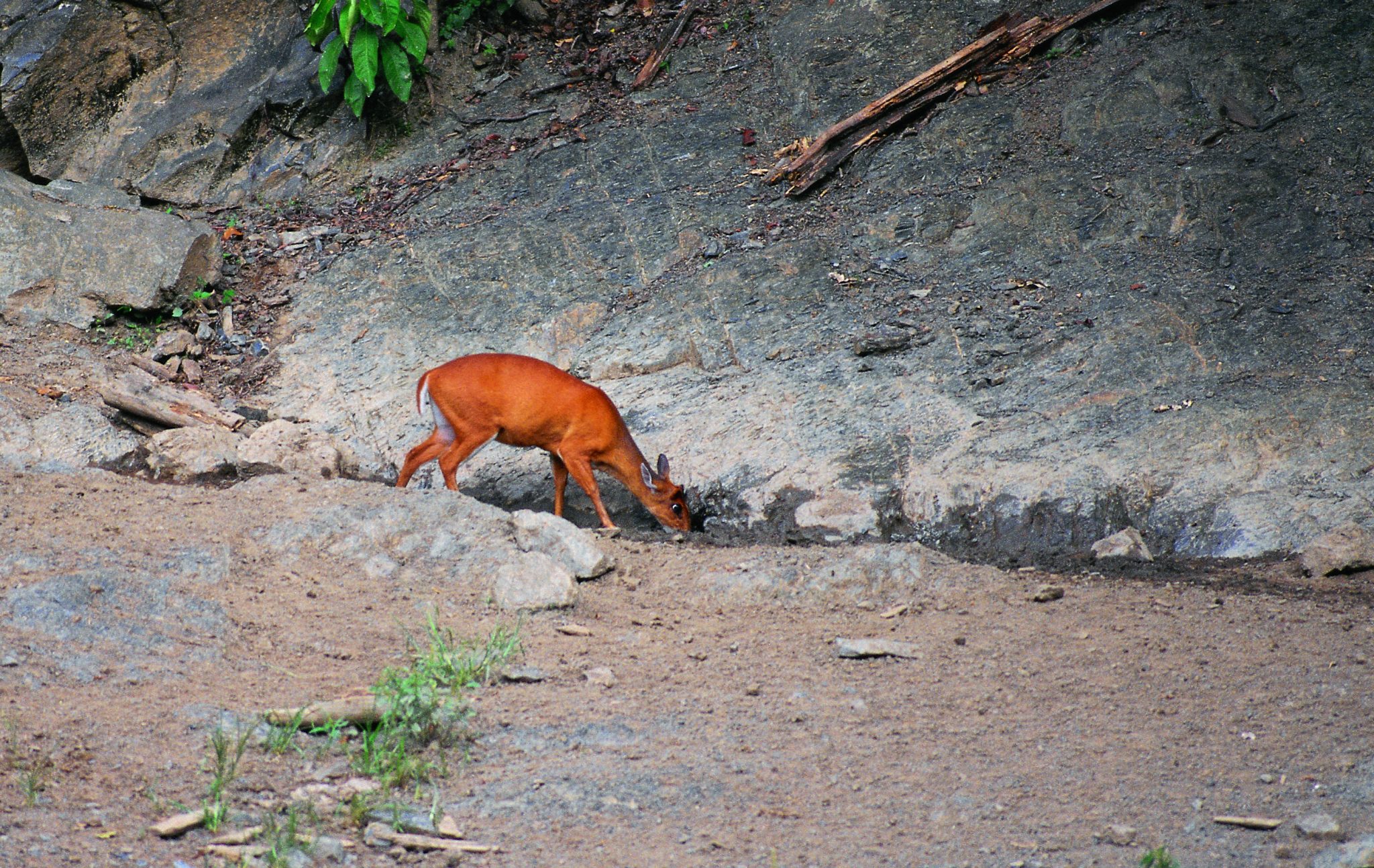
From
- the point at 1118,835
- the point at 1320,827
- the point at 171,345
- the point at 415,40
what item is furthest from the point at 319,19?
the point at 1320,827

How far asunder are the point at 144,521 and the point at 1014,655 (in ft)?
15.0

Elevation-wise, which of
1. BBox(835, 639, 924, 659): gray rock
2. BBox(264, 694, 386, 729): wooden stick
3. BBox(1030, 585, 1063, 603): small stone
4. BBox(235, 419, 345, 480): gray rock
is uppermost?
BBox(264, 694, 386, 729): wooden stick

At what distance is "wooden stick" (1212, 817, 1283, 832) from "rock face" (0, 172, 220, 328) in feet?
30.2

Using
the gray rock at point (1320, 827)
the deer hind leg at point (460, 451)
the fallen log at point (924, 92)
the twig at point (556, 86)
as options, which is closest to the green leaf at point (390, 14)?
the twig at point (556, 86)

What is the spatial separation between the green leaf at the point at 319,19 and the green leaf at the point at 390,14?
1.99 ft

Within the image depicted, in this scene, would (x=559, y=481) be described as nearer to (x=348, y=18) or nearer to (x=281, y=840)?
(x=281, y=840)

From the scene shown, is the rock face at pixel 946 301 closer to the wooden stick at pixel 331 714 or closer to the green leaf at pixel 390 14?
the green leaf at pixel 390 14

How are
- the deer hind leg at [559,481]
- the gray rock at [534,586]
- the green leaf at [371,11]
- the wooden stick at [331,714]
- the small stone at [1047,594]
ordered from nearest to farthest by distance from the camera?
the wooden stick at [331,714]
the gray rock at [534,586]
the small stone at [1047,594]
the deer hind leg at [559,481]
the green leaf at [371,11]

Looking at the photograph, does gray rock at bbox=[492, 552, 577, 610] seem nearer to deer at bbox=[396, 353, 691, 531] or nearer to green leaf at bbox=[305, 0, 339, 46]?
deer at bbox=[396, 353, 691, 531]

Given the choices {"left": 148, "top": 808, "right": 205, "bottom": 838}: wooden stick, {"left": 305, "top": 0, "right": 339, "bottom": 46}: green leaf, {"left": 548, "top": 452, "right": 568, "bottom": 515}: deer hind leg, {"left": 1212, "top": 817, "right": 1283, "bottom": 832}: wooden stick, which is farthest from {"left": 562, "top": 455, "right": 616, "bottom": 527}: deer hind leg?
{"left": 305, "top": 0, "right": 339, "bottom": 46}: green leaf

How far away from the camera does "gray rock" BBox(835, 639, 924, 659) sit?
222 inches

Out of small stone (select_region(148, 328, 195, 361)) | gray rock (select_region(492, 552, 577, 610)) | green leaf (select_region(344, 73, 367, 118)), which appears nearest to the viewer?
gray rock (select_region(492, 552, 577, 610))

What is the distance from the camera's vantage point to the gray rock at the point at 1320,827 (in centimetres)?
396

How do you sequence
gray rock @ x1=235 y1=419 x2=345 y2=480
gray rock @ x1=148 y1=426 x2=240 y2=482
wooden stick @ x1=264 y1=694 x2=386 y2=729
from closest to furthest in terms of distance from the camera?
wooden stick @ x1=264 y1=694 x2=386 y2=729 → gray rock @ x1=148 y1=426 x2=240 y2=482 → gray rock @ x1=235 y1=419 x2=345 y2=480
